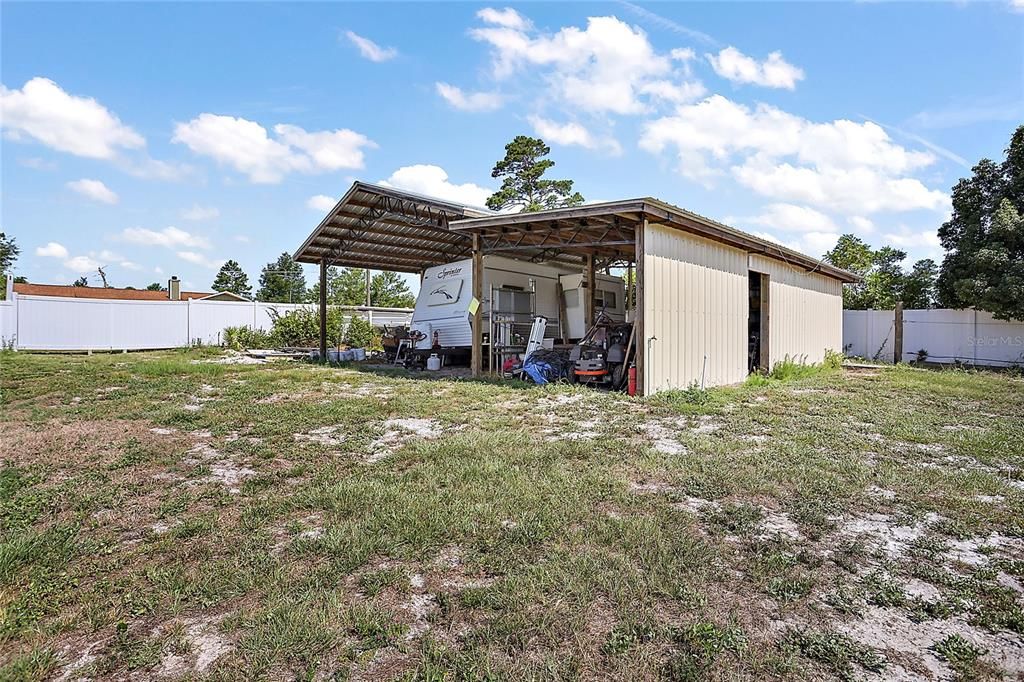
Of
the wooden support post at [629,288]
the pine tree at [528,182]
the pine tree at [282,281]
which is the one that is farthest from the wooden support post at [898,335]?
the pine tree at [282,281]

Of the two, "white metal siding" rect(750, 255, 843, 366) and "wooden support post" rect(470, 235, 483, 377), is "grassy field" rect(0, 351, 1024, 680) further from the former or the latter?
"white metal siding" rect(750, 255, 843, 366)

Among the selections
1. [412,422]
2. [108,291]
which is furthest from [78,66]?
[108,291]

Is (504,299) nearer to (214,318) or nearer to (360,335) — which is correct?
(360,335)

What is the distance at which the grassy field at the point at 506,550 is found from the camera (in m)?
2.22

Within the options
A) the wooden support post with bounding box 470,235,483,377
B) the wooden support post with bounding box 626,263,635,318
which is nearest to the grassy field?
the wooden support post with bounding box 470,235,483,377

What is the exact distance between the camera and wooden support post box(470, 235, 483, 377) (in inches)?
468

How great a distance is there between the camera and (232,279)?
5859 centimetres

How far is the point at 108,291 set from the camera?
30.2m

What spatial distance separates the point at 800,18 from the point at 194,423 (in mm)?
10346

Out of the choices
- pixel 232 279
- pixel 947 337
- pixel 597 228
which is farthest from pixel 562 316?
pixel 232 279

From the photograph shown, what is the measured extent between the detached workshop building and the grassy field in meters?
3.42

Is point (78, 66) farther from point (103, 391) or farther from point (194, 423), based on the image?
point (194, 423)

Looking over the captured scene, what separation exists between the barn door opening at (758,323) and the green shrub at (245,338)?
53.8 ft

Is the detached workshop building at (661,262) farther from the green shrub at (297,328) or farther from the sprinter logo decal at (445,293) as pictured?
the green shrub at (297,328)
